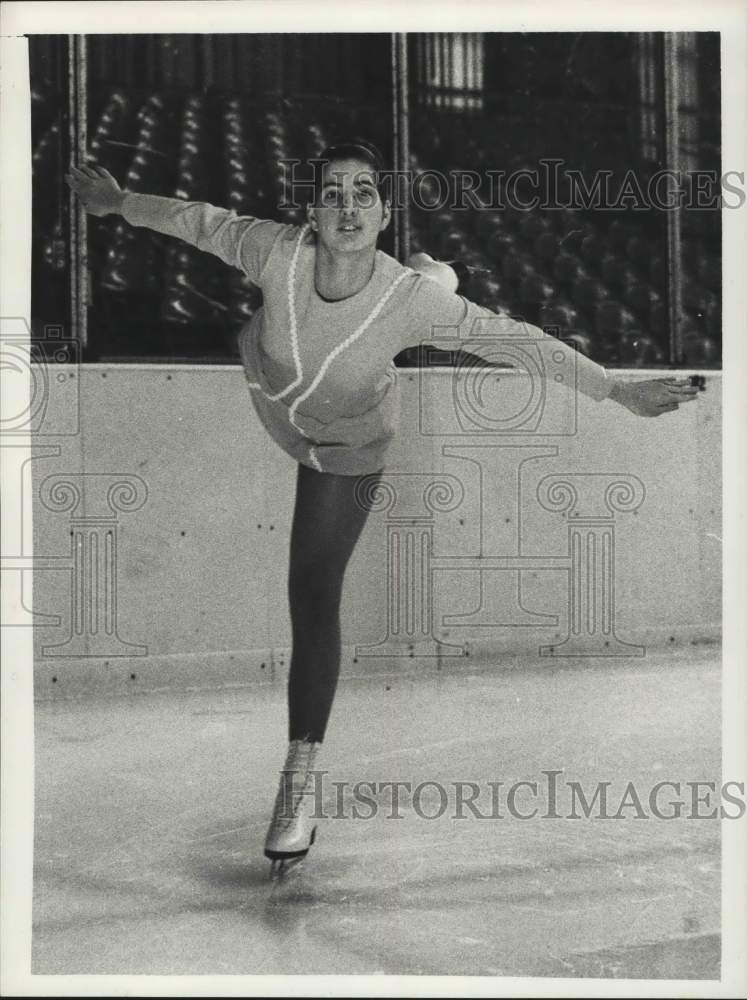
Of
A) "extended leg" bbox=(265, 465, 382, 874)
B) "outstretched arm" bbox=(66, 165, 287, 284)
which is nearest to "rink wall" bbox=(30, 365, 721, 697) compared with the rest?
"extended leg" bbox=(265, 465, 382, 874)

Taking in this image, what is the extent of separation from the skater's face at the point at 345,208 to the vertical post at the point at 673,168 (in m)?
0.63

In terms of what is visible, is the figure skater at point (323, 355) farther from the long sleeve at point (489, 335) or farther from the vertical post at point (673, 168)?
the vertical post at point (673, 168)

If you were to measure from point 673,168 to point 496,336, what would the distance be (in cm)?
66

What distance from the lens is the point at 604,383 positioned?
2418 mm

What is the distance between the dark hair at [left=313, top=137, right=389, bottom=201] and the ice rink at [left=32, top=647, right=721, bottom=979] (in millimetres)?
968

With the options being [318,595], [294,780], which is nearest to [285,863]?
[294,780]

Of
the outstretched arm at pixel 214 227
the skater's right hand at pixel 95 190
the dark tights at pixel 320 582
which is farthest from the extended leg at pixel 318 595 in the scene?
the skater's right hand at pixel 95 190

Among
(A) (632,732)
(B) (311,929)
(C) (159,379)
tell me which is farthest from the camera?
(C) (159,379)

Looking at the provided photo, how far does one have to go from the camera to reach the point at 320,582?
96.8 inches

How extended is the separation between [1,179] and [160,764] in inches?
47.1

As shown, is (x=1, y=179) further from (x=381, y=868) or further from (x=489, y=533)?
(x=381, y=868)

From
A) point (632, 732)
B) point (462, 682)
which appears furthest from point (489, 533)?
point (632, 732)

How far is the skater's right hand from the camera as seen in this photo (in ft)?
8.13

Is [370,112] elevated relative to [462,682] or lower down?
elevated
